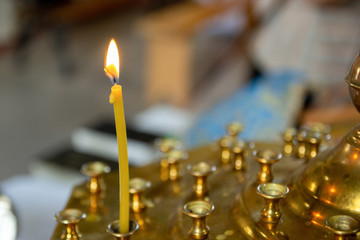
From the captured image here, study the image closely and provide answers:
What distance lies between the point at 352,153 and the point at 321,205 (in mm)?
56

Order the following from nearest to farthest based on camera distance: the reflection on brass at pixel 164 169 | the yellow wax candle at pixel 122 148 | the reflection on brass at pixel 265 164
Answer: the yellow wax candle at pixel 122 148, the reflection on brass at pixel 265 164, the reflection on brass at pixel 164 169

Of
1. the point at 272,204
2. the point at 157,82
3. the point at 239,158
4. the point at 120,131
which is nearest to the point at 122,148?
the point at 120,131

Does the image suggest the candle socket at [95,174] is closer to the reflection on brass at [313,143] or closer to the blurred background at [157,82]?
the blurred background at [157,82]

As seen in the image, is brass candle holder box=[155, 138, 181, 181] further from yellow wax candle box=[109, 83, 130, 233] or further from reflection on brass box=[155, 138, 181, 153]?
yellow wax candle box=[109, 83, 130, 233]

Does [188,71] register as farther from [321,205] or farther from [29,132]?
[321,205]

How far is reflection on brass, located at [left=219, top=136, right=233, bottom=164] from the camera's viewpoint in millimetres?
676

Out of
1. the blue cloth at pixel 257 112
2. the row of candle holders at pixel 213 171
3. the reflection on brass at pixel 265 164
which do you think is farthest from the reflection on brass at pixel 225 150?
the blue cloth at pixel 257 112

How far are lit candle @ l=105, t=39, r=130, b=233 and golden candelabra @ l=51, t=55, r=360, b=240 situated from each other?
2 centimetres

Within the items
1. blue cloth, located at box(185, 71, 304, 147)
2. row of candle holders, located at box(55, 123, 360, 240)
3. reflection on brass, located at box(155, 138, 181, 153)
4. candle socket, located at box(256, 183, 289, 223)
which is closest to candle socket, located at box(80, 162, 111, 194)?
row of candle holders, located at box(55, 123, 360, 240)

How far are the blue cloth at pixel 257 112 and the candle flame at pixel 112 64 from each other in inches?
61.1

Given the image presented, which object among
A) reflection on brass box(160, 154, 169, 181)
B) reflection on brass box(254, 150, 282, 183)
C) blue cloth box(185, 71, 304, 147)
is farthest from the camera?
blue cloth box(185, 71, 304, 147)

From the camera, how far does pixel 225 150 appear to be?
2.28ft

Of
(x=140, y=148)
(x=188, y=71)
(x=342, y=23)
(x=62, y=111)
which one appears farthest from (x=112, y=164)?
(x=188, y=71)

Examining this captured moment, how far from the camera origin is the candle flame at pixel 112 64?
439mm
